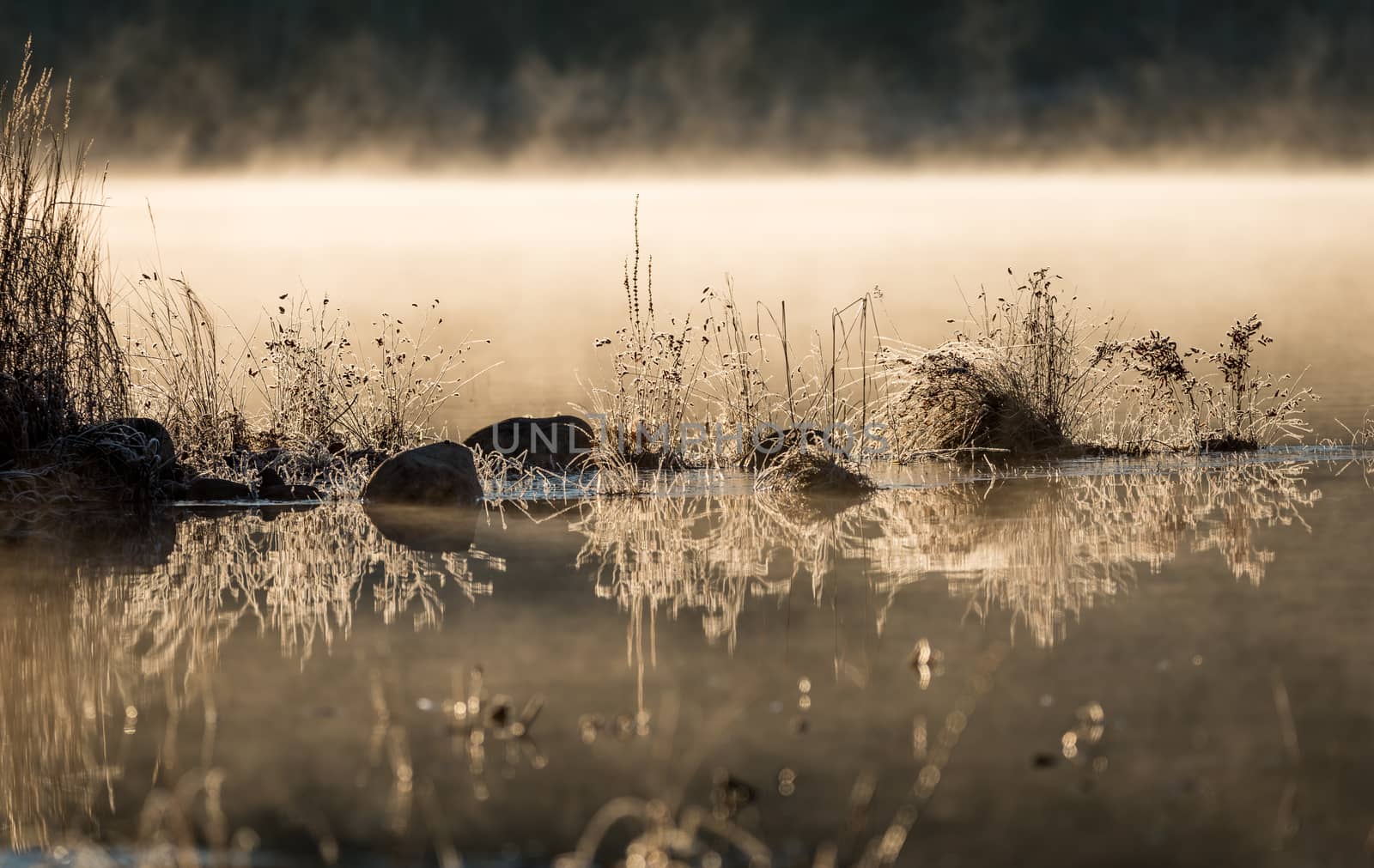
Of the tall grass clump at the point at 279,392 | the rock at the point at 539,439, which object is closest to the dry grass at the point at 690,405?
the rock at the point at 539,439

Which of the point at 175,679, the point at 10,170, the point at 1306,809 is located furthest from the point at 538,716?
the point at 10,170

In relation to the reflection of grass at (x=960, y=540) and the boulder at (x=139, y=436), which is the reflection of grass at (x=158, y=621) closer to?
the boulder at (x=139, y=436)

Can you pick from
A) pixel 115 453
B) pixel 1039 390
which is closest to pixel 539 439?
pixel 115 453

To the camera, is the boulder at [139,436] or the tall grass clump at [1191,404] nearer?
the boulder at [139,436]

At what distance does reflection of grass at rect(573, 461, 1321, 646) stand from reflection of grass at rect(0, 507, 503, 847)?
0.99 m

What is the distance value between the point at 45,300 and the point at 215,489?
1.60 m

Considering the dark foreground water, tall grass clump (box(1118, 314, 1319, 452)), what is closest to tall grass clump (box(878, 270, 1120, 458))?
tall grass clump (box(1118, 314, 1319, 452))

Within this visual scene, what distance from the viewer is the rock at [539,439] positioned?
1279cm

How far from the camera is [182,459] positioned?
37.1ft

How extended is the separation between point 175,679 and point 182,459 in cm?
595

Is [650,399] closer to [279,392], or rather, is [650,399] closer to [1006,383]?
[1006,383]

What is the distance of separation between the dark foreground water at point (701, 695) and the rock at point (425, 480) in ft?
4.19

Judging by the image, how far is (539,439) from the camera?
1298cm

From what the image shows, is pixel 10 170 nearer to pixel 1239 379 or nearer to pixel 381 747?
pixel 381 747
